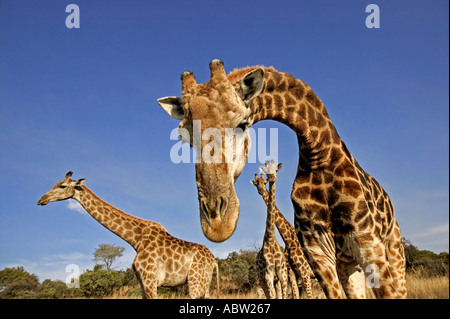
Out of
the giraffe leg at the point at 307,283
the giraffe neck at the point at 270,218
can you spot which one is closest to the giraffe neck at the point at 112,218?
the giraffe neck at the point at 270,218

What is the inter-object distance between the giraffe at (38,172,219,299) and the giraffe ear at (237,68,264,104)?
24.5 ft

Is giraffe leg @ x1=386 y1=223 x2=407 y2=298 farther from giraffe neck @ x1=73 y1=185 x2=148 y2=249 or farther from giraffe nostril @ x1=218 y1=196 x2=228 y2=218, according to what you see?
giraffe neck @ x1=73 y1=185 x2=148 y2=249

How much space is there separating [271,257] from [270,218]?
119cm

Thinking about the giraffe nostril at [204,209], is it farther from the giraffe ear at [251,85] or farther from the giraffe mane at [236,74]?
the giraffe mane at [236,74]

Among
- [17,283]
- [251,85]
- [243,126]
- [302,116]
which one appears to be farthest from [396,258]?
[17,283]

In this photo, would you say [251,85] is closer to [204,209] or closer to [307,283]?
[204,209]

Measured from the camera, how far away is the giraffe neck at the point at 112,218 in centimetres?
1038

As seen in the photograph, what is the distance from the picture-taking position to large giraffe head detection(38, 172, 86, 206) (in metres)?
10.7

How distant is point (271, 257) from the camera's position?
33.6ft

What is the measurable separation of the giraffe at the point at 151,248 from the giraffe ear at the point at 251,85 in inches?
294
